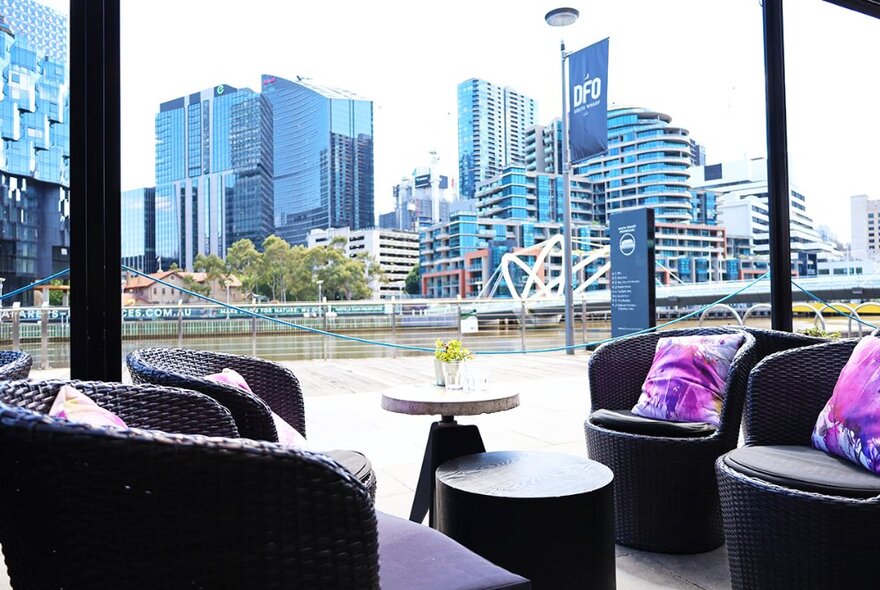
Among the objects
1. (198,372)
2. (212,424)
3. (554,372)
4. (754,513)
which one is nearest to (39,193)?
(198,372)

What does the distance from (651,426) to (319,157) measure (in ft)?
10.0

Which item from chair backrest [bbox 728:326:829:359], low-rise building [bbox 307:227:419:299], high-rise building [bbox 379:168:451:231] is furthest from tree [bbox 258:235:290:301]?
chair backrest [bbox 728:326:829:359]

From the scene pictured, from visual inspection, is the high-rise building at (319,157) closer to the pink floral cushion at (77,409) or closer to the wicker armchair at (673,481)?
the wicker armchair at (673,481)

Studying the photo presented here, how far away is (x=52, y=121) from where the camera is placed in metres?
2.12

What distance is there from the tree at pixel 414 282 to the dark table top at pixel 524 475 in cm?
525

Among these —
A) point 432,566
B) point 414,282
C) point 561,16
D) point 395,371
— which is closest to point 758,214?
point 432,566

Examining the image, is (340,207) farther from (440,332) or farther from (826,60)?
(440,332)

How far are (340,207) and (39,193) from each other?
9.37ft

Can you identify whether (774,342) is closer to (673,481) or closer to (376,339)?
(673,481)

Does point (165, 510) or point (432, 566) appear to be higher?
point (165, 510)

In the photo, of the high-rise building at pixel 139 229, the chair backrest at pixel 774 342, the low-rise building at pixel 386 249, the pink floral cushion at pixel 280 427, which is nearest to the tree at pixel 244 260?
→ the high-rise building at pixel 139 229

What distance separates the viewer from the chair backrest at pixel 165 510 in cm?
79

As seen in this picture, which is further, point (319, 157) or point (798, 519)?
point (319, 157)

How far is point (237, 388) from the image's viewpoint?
1.65 m
